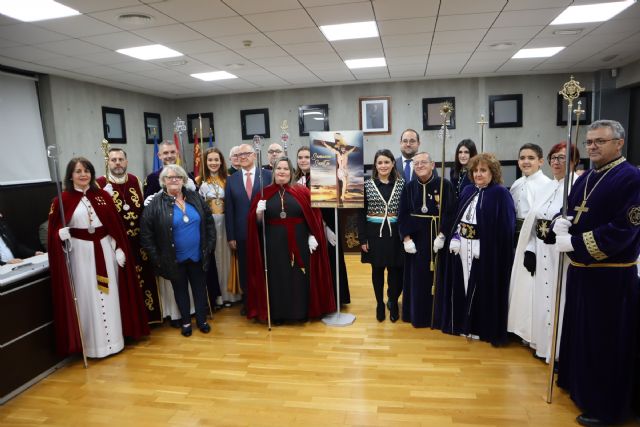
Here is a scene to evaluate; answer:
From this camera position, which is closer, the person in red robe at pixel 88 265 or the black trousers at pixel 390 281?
the person in red robe at pixel 88 265

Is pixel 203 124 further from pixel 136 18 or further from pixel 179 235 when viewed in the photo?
pixel 179 235

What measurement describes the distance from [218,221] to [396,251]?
5.87 feet

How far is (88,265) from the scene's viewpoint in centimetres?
326

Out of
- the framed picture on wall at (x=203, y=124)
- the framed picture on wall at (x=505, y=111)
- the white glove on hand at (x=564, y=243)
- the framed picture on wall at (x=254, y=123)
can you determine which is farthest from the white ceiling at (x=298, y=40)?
the white glove on hand at (x=564, y=243)

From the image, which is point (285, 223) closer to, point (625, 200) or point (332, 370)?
point (332, 370)

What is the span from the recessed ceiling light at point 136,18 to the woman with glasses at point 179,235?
146 cm

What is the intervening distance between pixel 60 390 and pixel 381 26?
4350 millimetres

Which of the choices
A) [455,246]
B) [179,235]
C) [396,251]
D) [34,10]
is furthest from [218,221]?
[34,10]

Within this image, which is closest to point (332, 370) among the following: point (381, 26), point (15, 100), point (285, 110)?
point (381, 26)

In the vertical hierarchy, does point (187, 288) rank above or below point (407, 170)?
below

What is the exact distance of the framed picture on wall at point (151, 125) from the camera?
330 inches

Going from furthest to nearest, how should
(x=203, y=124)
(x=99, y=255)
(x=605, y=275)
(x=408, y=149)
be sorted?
1. (x=203, y=124)
2. (x=408, y=149)
3. (x=99, y=255)
4. (x=605, y=275)

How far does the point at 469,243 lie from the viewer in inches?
129

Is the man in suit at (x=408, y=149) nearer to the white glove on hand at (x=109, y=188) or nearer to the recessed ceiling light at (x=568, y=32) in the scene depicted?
the recessed ceiling light at (x=568, y=32)
